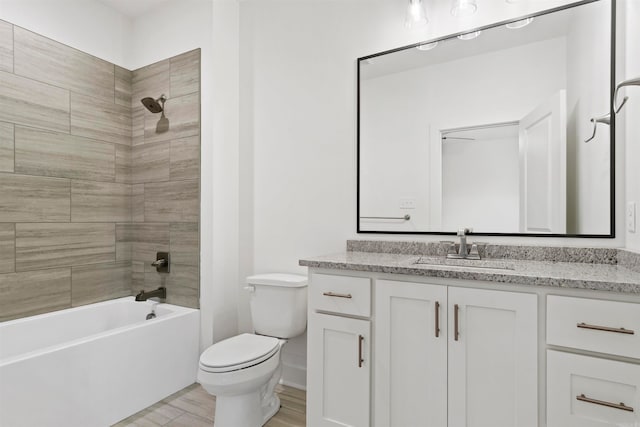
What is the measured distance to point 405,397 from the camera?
56.8 inches

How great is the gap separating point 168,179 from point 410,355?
206cm

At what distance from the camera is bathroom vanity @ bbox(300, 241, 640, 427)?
1.11 meters

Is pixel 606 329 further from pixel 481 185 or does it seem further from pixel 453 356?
pixel 481 185

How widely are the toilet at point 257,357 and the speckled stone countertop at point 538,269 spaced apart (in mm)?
535

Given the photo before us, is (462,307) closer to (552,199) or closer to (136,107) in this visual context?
(552,199)

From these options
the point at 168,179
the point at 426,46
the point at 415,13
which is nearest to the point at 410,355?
the point at 426,46

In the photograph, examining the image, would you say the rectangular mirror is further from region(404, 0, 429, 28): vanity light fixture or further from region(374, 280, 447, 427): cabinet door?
region(374, 280, 447, 427): cabinet door

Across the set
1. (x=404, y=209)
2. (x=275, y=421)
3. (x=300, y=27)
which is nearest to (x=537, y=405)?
(x=404, y=209)

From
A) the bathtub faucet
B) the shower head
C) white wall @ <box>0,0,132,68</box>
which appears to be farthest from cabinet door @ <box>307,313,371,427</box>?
white wall @ <box>0,0,132,68</box>

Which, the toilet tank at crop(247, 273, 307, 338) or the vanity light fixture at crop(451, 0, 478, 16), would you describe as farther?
the toilet tank at crop(247, 273, 307, 338)

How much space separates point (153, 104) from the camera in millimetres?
2541

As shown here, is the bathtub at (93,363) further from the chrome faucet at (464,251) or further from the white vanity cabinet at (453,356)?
the chrome faucet at (464,251)

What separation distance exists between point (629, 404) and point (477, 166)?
1.15 m

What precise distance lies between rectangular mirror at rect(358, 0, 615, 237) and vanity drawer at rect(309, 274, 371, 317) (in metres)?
0.58
